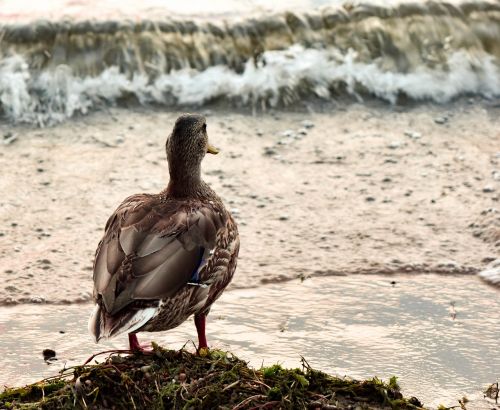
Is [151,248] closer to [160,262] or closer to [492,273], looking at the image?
[160,262]

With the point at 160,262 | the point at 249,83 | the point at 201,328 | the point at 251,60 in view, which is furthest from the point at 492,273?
the point at 251,60

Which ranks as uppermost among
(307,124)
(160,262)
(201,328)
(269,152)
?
(160,262)

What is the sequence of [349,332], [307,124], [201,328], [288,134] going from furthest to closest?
[307,124], [288,134], [349,332], [201,328]

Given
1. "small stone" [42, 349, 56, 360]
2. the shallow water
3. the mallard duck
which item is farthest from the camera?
"small stone" [42, 349, 56, 360]

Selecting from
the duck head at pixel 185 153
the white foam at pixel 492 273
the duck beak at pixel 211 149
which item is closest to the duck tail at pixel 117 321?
the duck head at pixel 185 153

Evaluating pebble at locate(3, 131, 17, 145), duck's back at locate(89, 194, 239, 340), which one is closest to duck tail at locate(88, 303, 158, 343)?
duck's back at locate(89, 194, 239, 340)

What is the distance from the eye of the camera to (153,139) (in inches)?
372

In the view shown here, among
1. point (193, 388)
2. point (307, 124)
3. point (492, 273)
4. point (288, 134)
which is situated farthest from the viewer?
point (307, 124)

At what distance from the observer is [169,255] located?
5.57 m

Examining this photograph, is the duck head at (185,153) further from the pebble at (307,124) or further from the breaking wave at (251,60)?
the breaking wave at (251,60)

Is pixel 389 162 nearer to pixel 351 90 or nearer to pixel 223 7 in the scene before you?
pixel 351 90

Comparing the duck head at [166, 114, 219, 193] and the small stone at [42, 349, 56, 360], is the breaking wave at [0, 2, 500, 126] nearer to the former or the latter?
the duck head at [166, 114, 219, 193]

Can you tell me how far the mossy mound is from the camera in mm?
5031

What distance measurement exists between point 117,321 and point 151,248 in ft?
1.55
